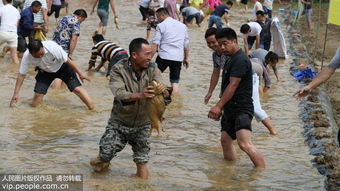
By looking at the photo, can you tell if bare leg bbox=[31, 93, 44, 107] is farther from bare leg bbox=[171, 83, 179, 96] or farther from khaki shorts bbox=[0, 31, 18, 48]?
khaki shorts bbox=[0, 31, 18, 48]

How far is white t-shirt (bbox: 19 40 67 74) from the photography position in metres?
9.30

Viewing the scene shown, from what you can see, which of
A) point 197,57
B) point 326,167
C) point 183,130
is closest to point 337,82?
point 197,57

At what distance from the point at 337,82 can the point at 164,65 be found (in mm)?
4377

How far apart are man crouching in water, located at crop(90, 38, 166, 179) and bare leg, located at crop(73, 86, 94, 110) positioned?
3.44 m

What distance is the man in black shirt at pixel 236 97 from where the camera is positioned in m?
6.77

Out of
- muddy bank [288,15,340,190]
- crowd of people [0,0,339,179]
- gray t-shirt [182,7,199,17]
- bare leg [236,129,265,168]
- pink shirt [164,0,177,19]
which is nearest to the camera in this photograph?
crowd of people [0,0,339,179]

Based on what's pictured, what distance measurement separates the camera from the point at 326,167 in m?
7.38

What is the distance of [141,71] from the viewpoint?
6211mm

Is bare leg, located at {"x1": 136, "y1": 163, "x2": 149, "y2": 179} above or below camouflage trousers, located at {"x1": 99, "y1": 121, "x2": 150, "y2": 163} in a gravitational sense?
below

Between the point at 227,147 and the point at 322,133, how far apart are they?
1889 mm

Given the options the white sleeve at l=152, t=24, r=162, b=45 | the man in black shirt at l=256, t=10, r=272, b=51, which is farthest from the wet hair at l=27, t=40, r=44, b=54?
the man in black shirt at l=256, t=10, r=272, b=51

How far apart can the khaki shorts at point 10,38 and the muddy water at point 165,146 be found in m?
0.82

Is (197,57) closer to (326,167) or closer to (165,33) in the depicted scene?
(165,33)

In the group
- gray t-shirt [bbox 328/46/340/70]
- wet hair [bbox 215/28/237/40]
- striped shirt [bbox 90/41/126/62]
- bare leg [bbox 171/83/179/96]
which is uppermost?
wet hair [bbox 215/28/237/40]
